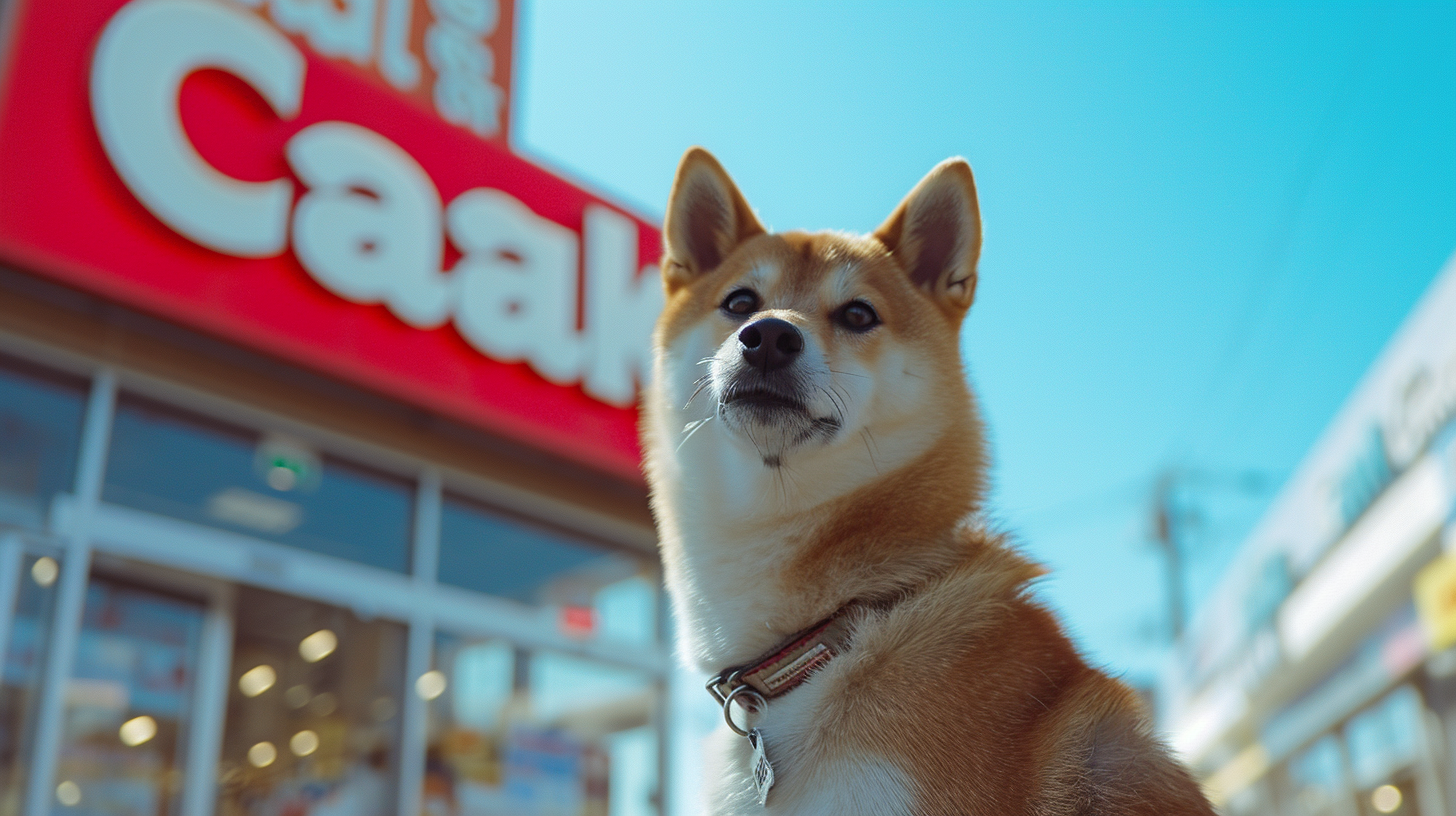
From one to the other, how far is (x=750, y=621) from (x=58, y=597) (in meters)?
4.32

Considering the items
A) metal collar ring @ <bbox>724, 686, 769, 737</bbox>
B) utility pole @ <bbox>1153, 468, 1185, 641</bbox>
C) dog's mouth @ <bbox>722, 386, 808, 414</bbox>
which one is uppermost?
utility pole @ <bbox>1153, 468, 1185, 641</bbox>

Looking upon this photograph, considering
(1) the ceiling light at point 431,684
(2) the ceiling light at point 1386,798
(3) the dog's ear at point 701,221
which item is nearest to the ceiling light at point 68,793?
(1) the ceiling light at point 431,684

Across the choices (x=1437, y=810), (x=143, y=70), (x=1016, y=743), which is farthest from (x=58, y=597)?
(x=1437, y=810)

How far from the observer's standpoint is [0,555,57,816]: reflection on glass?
490 centimetres

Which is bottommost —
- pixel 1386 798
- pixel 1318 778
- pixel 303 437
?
pixel 1386 798

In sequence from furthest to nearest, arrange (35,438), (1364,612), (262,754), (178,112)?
(1364,612) < (262,754) < (178,112) < (35,438)

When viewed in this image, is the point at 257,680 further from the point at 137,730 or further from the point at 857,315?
the point at 857,315

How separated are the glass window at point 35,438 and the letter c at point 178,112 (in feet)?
3.20

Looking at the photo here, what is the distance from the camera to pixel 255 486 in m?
6.06

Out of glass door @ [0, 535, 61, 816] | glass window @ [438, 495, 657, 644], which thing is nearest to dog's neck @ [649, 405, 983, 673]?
glass door @ [0, 535, 61, 816]

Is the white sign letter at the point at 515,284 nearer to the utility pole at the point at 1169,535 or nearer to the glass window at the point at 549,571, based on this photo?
the glass window at the point at 549,571

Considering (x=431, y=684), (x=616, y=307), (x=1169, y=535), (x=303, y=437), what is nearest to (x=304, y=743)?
(x=431, y=684)

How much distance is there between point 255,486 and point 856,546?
15.6 feet

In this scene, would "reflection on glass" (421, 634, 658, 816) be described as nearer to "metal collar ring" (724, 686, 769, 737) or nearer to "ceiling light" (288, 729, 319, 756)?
"ceiling light" (288, 729, 319, 756)
